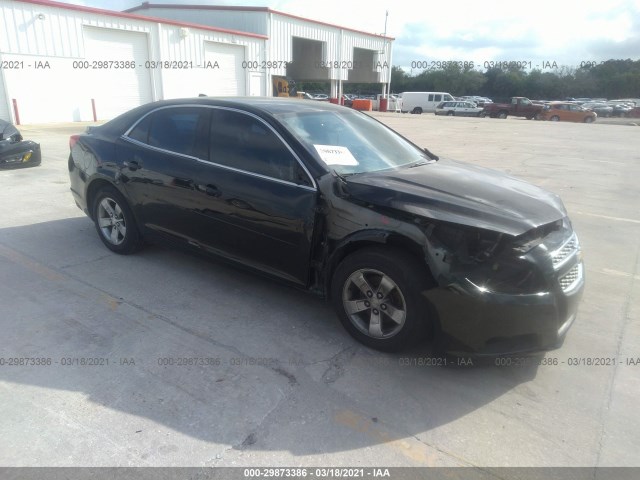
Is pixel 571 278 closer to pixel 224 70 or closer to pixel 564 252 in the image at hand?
pixel 564 252

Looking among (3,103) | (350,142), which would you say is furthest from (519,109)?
(350,142)

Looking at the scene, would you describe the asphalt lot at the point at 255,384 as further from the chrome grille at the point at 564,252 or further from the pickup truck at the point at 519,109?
the pickup truck at the point at 519,109

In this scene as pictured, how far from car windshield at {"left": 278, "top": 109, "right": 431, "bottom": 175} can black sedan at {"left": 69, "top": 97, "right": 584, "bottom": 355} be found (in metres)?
0.02

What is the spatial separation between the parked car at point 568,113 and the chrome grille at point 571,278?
37.4 m

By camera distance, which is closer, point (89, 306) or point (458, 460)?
point (458, 460)

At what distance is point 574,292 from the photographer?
3004mm

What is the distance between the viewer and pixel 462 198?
316cm

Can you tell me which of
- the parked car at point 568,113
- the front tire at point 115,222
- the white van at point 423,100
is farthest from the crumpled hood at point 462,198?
the white van at point 423,100

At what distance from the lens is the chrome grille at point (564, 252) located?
2940 millimetres

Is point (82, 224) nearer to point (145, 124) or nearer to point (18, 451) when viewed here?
point (145, 124)

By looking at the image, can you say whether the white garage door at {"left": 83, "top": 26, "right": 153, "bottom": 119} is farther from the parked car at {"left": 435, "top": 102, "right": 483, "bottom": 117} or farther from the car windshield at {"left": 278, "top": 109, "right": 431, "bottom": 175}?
the parked car at {"left": 435, "top": 102, "right": 483, "bottom": 117}

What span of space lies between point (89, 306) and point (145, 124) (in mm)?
1815

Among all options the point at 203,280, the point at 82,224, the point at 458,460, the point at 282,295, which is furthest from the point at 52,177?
the point at 458,460

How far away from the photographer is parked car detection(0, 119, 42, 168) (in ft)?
30.4
